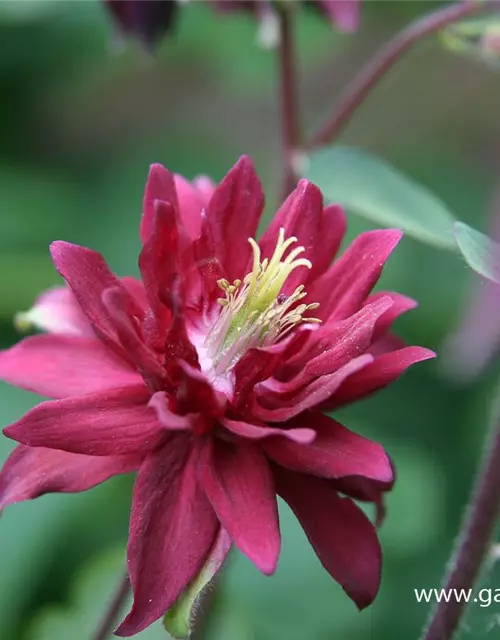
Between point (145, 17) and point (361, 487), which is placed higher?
point (145, 17)

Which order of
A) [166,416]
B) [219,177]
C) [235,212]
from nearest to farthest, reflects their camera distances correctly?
1. [166,416]
2. [235,212]
3. [219,177]

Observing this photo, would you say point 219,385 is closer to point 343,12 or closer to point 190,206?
point 190,206

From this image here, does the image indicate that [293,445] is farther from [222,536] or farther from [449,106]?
[449,106]

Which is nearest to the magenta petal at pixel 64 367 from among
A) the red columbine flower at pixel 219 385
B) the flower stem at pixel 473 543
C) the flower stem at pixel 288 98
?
Answer: the red columbine flower at pixel 219 385

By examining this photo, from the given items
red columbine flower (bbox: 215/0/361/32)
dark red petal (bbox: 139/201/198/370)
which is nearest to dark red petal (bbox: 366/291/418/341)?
dark red petal (bbox: 139/201/198/370)

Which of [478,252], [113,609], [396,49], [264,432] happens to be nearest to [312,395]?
[264,432]
